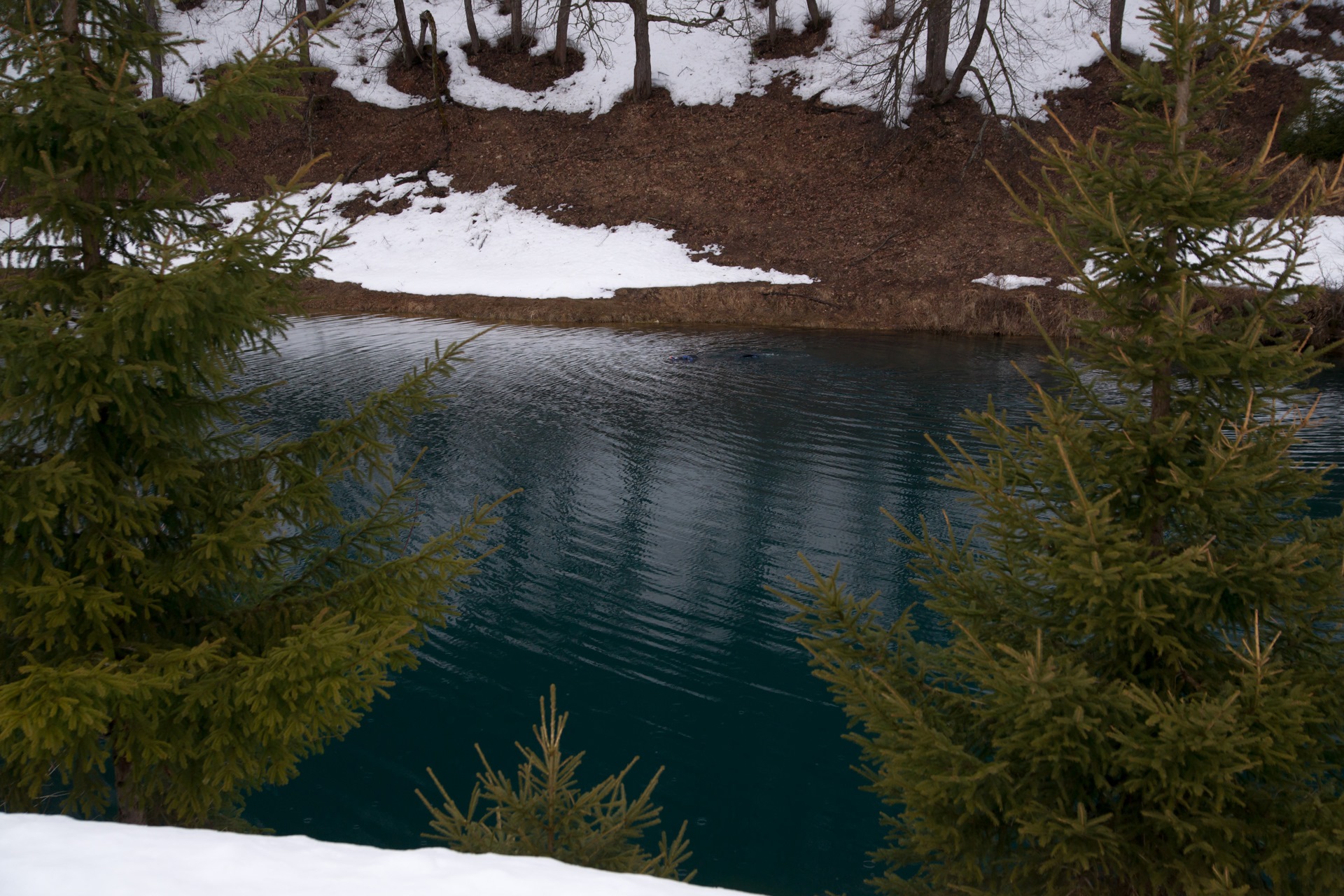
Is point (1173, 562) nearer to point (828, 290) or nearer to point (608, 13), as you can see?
point (828, 290)

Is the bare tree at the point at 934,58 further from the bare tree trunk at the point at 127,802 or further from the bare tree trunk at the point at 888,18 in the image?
the bare tree trunk at the point at 127,802

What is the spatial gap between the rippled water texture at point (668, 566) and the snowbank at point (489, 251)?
603 centimetres

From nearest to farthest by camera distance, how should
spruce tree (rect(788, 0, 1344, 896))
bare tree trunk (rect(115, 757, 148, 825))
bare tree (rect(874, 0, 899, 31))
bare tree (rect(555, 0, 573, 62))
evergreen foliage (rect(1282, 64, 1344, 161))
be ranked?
spruce tree (rect(788, 0, 1344, 896)) → bare tree trunk (rect(115, 757, 148, 825)) → evergreen foliage (rect(1282, 64, 1344, 161)) → bare tree (rect(555, 0, 573, 62)) → bare tree (rect(874, 0, 899, 31))

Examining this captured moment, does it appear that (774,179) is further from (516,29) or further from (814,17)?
(516,29)

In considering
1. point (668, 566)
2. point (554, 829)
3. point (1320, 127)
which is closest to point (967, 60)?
point (1320, 127)

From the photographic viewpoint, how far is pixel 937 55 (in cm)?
2866

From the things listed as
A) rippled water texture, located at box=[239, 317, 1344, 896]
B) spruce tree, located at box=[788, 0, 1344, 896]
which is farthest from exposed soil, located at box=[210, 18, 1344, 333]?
spruce tree, located at box=[788, 0, 1344, 896]

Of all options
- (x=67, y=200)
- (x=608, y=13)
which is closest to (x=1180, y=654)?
(x=67, y=200)

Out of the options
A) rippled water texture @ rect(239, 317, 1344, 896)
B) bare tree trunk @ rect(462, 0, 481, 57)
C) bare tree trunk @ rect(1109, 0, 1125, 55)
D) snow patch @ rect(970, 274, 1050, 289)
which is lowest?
rippled water texture @ rect(239, 317, 1344, 896)

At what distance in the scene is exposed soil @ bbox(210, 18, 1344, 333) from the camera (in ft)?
74.8

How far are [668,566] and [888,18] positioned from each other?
Result: 30.2 metres

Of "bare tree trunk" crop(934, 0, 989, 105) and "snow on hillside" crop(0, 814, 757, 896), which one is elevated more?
"bare tree trunk" crop(934, 0, 989, 105)

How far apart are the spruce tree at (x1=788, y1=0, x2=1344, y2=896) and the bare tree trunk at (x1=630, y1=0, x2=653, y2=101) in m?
28.7

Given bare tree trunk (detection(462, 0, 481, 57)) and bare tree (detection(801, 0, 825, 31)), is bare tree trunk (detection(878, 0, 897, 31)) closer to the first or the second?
bare tree (detection(801, 0, 825, 31))
